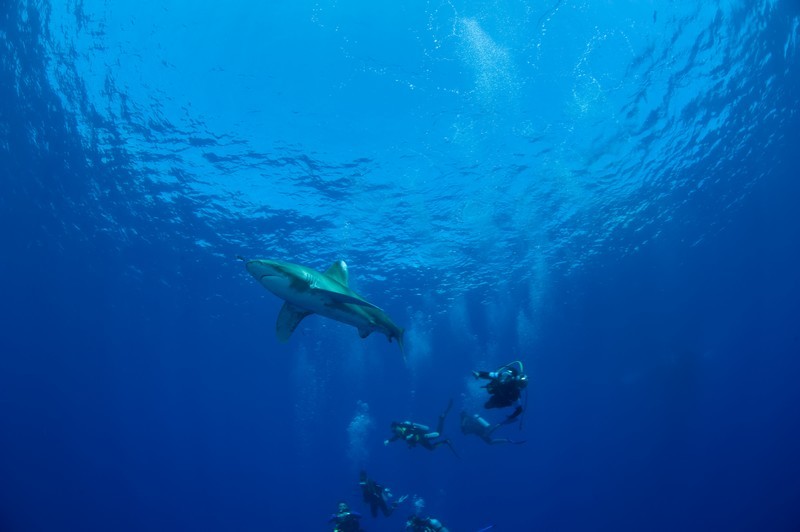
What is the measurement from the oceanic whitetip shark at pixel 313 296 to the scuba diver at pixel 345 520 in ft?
21.8

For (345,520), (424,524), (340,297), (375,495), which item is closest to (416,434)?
(375,495)

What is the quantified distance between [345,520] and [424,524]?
188 centimetres

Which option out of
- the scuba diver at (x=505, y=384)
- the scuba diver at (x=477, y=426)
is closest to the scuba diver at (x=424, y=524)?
the scuba diver at (x=505, y=384)

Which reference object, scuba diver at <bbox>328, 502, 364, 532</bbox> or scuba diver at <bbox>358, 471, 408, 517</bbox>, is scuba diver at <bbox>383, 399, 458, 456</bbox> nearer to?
scuba diver at <bbox>358, 471, 408, 517</bbox>

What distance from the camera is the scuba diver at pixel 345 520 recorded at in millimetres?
9693

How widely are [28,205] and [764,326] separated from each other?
6036 centimetres

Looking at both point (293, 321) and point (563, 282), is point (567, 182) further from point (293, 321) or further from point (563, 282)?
point (293, 321)

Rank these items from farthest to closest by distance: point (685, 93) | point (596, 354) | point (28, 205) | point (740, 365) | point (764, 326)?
1. point (740, 365)
2. point (764, 326)
3. point (596, 354)
4. point (28, 205)
5. point (685, 93)

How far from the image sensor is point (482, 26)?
42.7 ft

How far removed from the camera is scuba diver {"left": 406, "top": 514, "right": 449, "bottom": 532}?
30.4ft

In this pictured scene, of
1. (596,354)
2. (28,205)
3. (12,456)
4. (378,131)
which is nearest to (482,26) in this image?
(378,131)

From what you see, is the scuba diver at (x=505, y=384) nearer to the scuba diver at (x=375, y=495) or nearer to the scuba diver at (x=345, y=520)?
the scuba diver at (x=345, y=520)

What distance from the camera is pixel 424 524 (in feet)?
31.2

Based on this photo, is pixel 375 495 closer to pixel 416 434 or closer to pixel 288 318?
pixel 416 434
